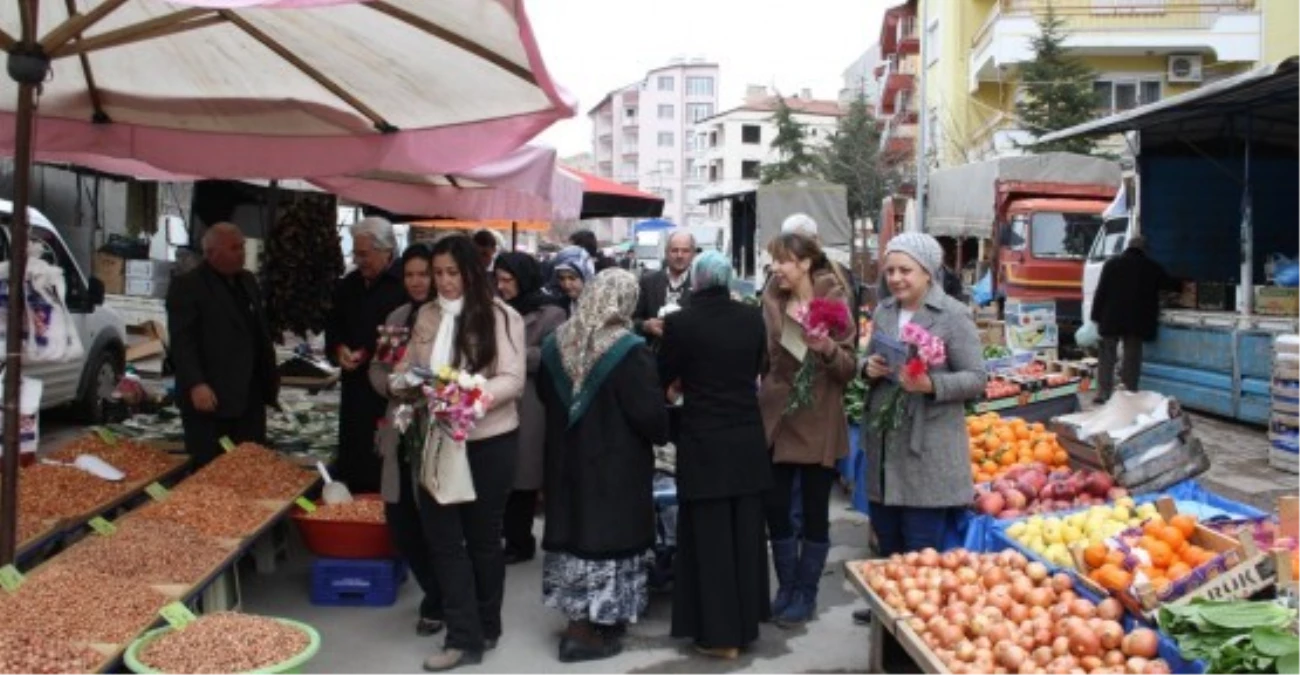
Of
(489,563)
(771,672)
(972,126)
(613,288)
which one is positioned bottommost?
(771,672)

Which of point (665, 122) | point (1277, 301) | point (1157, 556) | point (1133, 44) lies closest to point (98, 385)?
point (1157, 556)

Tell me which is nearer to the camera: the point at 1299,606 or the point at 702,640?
the point at 1299,606

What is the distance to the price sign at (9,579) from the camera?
3.74 metres

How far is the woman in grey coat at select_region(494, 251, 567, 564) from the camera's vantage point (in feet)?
19.2

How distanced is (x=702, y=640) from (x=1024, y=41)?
26.5 m

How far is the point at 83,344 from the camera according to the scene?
10148mm

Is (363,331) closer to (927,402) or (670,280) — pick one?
(670,280)

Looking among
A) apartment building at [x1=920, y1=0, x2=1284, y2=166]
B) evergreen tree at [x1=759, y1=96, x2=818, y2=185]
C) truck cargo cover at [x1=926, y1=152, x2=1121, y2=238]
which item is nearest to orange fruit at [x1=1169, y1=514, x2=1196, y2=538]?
truck cargo cover at [x1=926, y1=152, x2=1121, y2=238]

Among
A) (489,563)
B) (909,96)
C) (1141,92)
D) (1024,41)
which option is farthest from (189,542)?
(909,96)

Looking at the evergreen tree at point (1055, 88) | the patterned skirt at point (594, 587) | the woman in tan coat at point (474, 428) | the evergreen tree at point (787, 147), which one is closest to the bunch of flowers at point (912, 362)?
the patterned skirt at point (594, 587)

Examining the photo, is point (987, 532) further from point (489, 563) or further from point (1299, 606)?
point (489, 563)

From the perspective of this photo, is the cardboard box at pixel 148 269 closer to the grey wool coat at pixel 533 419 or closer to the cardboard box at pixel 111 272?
the cardboard box at pixel 111 272

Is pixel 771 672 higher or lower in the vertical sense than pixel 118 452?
lower

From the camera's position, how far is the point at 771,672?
4.68m
